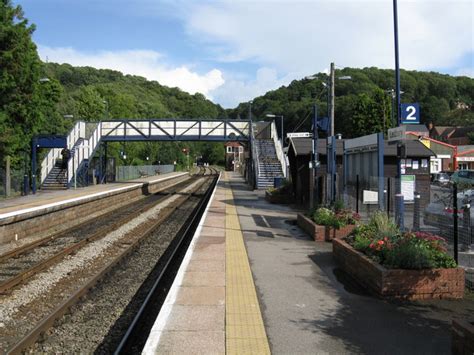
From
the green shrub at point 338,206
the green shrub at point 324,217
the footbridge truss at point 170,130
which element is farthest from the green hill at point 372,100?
the green shrub at point 324,217

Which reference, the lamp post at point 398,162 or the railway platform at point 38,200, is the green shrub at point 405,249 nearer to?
the lamp post at point 398,162

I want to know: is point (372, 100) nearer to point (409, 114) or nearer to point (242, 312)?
point (409, 114)

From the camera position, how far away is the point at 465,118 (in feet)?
371

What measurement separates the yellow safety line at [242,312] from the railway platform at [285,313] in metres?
0.01

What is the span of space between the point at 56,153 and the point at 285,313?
123ft

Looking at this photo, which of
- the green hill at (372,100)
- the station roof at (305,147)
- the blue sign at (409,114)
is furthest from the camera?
the green hill at (372,100)

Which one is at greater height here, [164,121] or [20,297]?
[164,121]

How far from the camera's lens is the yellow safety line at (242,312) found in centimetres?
546

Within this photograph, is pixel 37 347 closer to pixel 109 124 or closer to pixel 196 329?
pixel 196 329

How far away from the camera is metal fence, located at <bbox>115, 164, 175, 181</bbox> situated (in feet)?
173

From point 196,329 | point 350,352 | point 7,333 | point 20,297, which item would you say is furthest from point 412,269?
point 20,297

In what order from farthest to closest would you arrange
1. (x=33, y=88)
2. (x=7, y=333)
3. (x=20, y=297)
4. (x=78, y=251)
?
(x=33, y=88) → (x=78, y=251) → (x=20, y=297) → (x=7, y=333)

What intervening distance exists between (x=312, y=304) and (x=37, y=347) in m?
3.81

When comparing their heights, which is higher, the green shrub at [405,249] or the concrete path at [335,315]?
the green shrub at [405,249]
